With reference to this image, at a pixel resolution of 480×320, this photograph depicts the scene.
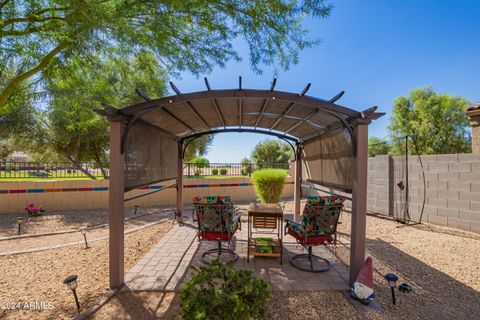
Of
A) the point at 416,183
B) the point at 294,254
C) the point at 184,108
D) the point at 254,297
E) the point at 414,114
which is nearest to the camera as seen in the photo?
the point at 254,297

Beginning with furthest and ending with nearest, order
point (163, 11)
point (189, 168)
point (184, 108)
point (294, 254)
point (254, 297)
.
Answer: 1. point (189, 168)
2. point (294, 254)
3. point (184, 108)
4. point (163, 11)
5. point (254, 297)

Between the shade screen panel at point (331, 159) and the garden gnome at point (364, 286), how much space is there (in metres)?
0.99

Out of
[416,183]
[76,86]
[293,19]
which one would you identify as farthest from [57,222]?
[416,183]

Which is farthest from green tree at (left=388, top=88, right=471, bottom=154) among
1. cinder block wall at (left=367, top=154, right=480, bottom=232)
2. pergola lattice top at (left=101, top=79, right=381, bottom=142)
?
pergola lattice top at (left=101, top=79, right=381, bottom=142)

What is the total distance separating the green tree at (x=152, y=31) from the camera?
2.83m

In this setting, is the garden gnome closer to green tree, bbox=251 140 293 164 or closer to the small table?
the small table

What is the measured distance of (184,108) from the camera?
11.4ft

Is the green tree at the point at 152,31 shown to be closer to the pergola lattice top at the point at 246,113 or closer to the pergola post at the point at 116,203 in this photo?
the pergola lattice top at the point at 246,113

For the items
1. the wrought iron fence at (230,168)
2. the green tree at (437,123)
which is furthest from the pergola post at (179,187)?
the green tree at (437,123)

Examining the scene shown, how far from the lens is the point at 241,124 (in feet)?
16.0

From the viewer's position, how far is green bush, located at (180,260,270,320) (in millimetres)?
1370

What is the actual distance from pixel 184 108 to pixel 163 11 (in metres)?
1.34

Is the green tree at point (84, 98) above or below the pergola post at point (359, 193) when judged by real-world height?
above

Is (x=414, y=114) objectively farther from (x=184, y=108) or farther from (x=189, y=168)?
(x=184, y=108)
